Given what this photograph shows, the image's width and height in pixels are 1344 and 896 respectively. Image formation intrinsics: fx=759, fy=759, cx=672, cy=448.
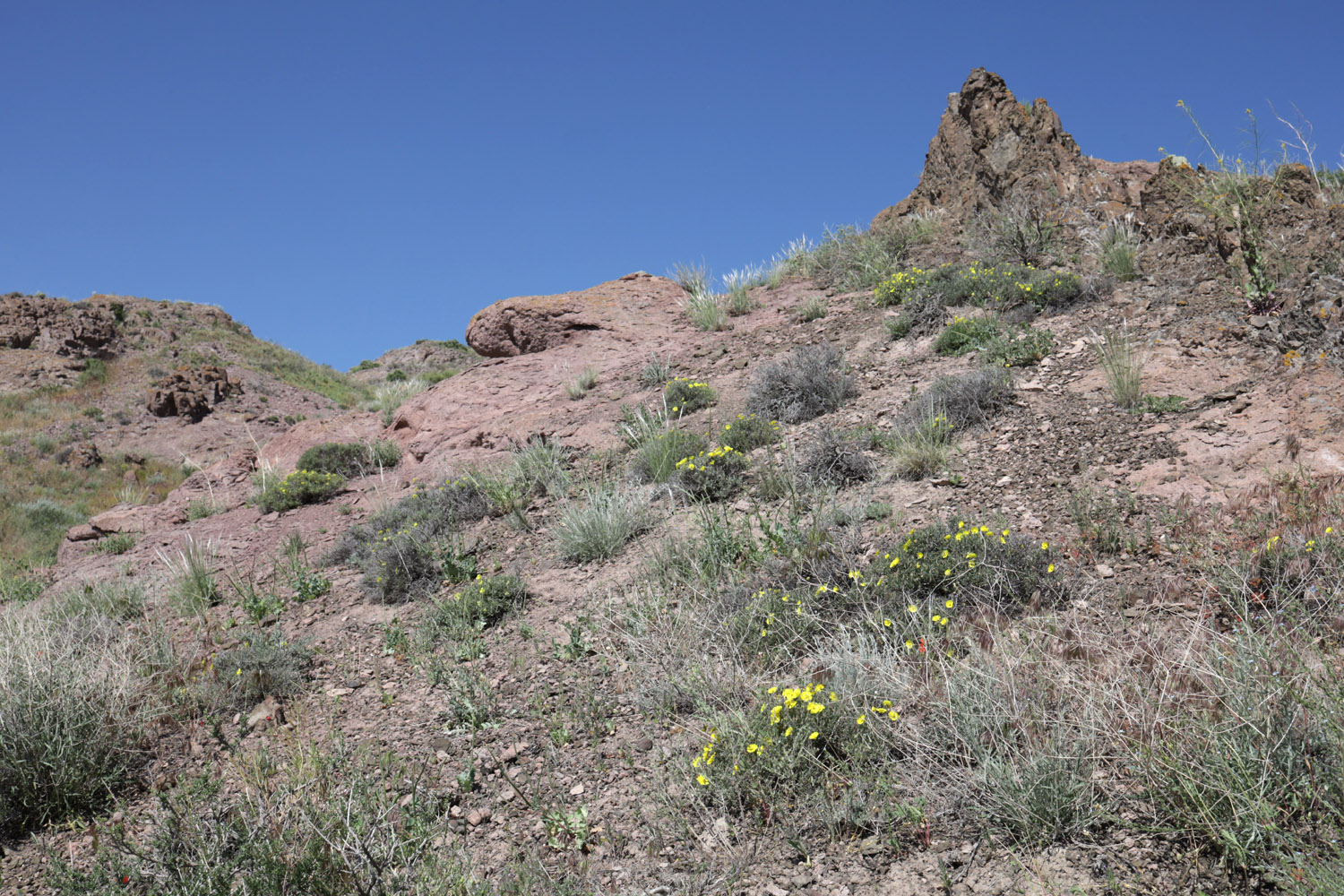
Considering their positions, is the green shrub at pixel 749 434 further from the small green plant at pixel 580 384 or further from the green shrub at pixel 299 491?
the green shrub at pixel 299 491

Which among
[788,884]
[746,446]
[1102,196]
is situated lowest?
[788,884]

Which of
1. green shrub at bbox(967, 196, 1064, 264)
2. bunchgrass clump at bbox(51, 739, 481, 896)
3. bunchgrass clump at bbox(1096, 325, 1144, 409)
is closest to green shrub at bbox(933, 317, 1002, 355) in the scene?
bunchgrass clump at bbox(1096, 325, 1144, 409)

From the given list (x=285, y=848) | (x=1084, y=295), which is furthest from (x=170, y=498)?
(x=1084, y=295)

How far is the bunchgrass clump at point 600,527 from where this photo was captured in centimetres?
543

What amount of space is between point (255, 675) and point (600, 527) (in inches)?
91.0

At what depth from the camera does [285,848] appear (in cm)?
279

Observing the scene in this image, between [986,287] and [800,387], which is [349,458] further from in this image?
[986,287]

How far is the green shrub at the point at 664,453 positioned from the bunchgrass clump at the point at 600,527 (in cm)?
65

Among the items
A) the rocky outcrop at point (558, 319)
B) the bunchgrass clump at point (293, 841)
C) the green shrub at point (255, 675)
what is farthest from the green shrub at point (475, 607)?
the rocky outcrop at point (558, 319)

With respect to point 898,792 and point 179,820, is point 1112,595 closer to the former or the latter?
point 898,792

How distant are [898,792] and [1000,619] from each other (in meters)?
1.16

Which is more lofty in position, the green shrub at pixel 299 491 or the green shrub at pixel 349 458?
the green shrub at pixel 349 458

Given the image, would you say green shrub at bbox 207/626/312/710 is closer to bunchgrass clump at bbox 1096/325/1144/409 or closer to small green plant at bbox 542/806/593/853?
small green plant at bbox 542/806/593/853

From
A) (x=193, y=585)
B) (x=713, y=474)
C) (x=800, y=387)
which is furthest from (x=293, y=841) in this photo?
(x=800, y=387)
